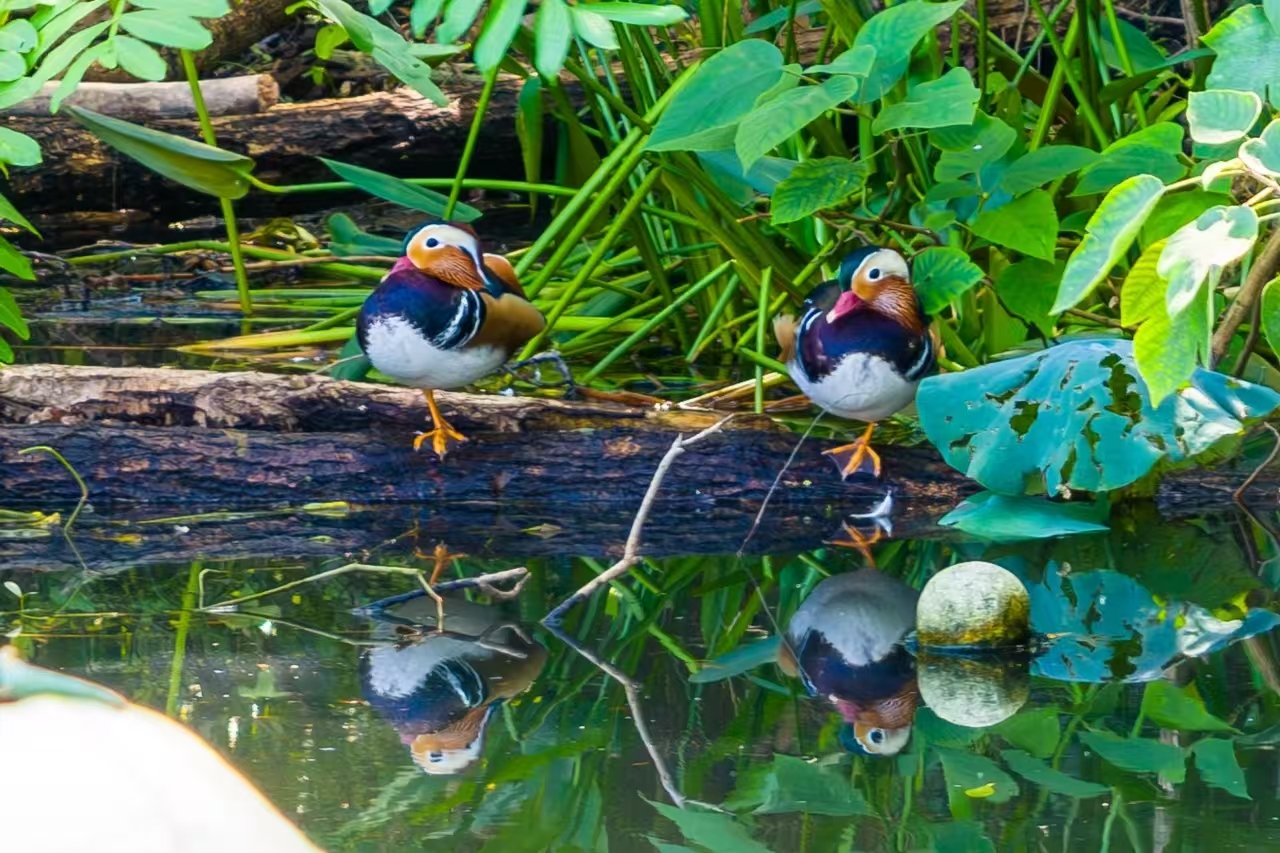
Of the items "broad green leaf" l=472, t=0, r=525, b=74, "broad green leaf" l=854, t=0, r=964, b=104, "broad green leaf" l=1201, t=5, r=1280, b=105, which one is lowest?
"broad green leaf" l=854, t=0, r=964, b=104

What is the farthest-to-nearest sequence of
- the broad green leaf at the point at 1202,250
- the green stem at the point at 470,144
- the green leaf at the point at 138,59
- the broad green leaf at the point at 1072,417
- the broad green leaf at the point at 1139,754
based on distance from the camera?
the green stem at the point at 470,144 < the broad green leaf at the point at 1072,417 < the green leaf at the point at 138,59 < the broad green leaf at the point at 1139,754 < the broad green leaf at the point at 1202,250

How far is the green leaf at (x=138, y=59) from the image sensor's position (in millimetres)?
2541

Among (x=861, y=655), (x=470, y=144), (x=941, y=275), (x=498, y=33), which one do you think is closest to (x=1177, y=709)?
(x=861, y=655)

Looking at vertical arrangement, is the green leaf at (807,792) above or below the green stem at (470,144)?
above

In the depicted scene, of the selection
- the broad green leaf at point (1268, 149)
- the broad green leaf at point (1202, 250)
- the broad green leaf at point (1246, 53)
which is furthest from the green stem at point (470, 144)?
the broad green leaf at point (1202, 250)

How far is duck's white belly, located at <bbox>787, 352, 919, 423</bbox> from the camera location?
3.49 meters

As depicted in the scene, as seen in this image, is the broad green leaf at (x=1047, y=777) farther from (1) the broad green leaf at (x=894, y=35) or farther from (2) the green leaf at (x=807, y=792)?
(1) the broad green leaf at (x=894, y=35)

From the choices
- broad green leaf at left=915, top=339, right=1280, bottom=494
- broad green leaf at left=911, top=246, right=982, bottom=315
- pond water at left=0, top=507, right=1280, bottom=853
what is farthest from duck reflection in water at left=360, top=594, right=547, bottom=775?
broad green leaf at left=911, top=246, right=982, bottom=315

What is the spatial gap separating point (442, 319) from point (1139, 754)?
6.69 feet

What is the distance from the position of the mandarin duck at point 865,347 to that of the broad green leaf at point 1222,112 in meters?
1.70

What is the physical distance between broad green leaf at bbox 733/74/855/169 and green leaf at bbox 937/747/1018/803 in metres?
1.28

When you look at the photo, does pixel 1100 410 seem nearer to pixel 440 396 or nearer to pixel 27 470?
pixel 440 396

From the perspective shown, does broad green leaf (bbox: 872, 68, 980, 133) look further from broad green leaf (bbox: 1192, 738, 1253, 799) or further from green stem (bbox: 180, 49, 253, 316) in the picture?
green stem (bbox: 180, 49, 253, 316)

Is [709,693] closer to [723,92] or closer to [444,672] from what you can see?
[444,672]
